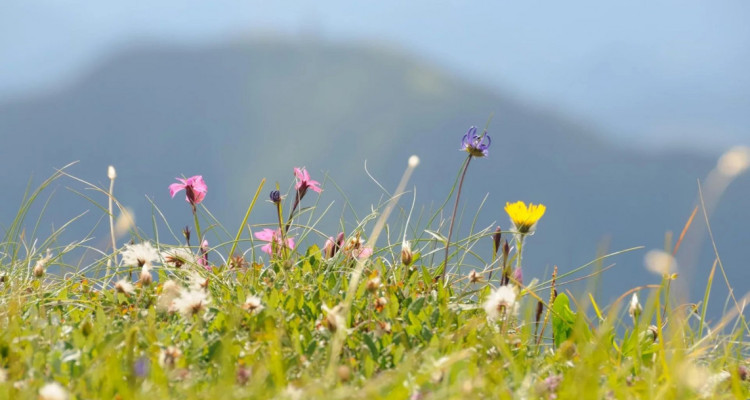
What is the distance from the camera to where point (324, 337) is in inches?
81.0

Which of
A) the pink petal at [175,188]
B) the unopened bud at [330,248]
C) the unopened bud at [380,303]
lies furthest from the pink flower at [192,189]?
the unopened bud at [380,303]

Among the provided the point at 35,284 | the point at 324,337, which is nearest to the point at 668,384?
the point at 324,337

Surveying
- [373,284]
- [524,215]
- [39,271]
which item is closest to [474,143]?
[524,215]

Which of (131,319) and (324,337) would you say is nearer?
(324,337)

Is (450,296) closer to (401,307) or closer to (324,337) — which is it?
(401,307)

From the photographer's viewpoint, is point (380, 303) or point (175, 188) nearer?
point (380, 303)

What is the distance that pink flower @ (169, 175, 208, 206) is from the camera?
118 inches

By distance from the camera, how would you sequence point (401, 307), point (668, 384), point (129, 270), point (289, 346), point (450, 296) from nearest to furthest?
point (668, 384), point (289, 346), point (401, 307), point (450, 296), point (129, 270)

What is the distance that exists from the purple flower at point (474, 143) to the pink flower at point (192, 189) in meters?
1.12

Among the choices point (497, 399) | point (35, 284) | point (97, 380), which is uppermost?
point (497, 399)

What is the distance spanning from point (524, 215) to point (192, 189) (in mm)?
1372

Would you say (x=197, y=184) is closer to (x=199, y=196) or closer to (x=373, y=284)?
(x=199, y=196)

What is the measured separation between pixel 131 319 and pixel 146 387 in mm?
821

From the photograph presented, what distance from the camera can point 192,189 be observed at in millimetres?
3020
